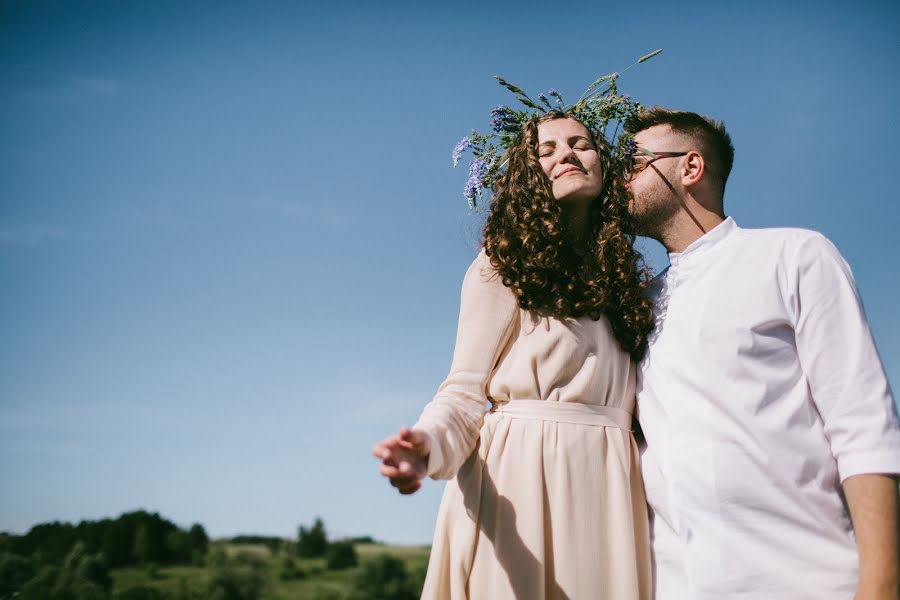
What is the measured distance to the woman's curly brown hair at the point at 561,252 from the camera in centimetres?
309

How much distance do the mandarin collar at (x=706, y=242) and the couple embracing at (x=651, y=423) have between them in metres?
0.01

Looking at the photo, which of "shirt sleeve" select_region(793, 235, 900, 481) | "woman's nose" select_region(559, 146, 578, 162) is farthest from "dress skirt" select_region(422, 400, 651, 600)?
"woman's nose" select_region(559, 146, 578, 162)

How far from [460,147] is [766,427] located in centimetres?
229

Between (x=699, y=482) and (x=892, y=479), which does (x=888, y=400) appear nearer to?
(x=892, y=479)

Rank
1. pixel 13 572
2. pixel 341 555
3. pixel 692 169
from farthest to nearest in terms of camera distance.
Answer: pixel 341 555 < pixel 13 572 < pixel 692 169

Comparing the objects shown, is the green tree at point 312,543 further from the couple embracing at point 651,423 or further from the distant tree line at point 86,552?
the couple embracing at point 651,423

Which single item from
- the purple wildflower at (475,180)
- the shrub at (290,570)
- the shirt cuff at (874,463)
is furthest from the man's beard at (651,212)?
the shrub at (290,570)

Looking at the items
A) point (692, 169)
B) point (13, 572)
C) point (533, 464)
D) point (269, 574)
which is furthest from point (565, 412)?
point (269, 574)

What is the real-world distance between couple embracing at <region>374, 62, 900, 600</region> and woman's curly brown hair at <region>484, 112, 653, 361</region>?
0.01 metres

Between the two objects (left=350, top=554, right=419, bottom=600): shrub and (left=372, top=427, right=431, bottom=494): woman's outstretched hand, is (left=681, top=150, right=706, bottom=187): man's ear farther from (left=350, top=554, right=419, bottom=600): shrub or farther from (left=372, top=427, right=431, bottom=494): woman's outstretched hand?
(left=350, top=554, right=419, bottom=600): shrub

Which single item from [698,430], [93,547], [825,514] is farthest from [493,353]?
[93,547]

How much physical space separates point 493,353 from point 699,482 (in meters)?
0.96

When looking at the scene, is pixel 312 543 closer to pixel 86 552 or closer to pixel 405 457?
pixel 86 552

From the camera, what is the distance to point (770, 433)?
2.57m
